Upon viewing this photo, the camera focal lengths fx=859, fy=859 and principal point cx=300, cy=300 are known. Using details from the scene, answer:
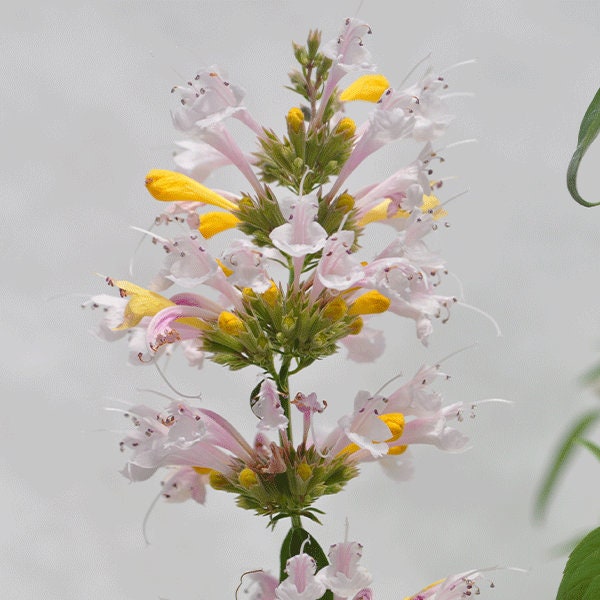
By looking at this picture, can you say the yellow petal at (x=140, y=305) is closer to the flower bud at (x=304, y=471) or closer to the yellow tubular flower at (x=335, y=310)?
the yellow tubular flower at (x=335, y=310)

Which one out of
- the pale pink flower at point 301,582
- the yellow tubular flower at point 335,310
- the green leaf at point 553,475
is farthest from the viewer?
the green leaf at point 553,475

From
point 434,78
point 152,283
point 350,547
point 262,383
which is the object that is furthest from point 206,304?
point 434,78

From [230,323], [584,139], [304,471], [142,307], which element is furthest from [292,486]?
[584,139]

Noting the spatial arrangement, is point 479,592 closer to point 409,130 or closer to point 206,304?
point 206,304

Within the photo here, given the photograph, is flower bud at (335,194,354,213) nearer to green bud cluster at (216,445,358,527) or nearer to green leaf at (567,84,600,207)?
green bud cluster at (216,445,358,527)

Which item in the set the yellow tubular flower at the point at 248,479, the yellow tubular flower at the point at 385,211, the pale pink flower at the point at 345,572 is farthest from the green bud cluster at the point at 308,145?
the pale pink flower at the point at 345,572
